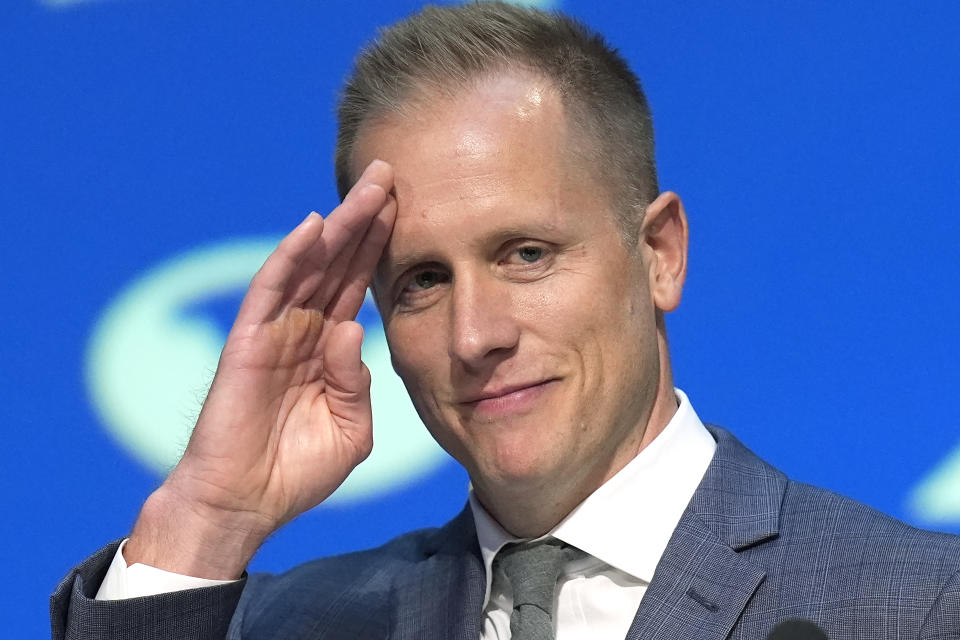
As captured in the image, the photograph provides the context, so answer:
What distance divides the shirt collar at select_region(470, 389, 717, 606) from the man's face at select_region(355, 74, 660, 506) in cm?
5

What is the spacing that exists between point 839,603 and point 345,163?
1.21m

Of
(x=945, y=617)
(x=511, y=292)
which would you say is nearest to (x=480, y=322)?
(x=511, y=292)

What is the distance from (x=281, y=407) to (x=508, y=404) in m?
0.43

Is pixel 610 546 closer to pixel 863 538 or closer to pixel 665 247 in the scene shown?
pixel 863 538

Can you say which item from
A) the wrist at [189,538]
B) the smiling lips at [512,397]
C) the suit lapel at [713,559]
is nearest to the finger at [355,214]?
the smiling lips at [512,397]

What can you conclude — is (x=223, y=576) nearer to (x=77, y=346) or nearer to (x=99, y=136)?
(x=77, y=346)

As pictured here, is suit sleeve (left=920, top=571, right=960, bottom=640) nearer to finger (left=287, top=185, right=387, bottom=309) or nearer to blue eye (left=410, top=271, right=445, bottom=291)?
blue eye (left=410, top=271, right=445, bottom=291)

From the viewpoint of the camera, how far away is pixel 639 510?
94.7 inches

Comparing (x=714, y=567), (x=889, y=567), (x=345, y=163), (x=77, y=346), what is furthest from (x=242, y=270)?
(x=889, y=567)

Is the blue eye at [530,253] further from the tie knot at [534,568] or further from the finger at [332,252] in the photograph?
the tie knot at [534,568]

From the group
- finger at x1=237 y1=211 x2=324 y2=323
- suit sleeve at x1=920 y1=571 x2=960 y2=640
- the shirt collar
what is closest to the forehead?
finger at x1=237 y1=211 x2=324 y2=323

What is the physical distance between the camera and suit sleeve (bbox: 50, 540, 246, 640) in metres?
2.21

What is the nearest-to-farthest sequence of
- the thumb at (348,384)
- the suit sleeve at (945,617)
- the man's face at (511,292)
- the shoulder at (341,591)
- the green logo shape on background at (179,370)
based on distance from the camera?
the suit sleeve at (945,617), the man's face at (511,292), the thumb at (348,384), the shoulder at (341,591), the green logo shape on background at (179,370)

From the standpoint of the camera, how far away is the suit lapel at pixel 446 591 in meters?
2.46
